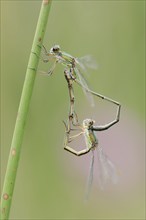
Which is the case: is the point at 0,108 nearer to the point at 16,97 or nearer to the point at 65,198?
the point at 16,97

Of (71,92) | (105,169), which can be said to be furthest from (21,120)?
(105,169)

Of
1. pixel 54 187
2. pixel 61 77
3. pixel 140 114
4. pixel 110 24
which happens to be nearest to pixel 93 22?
pixel 110 24

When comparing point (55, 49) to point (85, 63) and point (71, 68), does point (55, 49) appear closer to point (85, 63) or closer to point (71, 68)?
point (71, 68)

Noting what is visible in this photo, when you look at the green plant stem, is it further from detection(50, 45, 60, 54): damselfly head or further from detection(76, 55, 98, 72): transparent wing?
detection(76, 55, 98, 72): transparent wing

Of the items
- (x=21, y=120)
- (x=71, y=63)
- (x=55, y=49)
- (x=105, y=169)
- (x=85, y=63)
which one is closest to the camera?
(x=21, y=120)

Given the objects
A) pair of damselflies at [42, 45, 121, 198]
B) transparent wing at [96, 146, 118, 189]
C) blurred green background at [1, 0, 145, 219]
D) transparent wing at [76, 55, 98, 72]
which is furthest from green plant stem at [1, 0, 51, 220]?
blurred green background at [1, 0, 145, 219]
